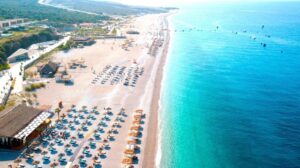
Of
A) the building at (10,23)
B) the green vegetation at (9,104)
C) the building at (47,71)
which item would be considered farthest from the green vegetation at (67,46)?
the green vegetation at (9,104)

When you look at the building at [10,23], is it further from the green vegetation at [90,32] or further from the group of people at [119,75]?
the group of people at [119,75]

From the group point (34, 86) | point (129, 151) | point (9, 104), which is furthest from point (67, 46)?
point (129, 151)

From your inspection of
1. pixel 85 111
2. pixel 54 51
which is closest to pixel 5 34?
pixel 54 51

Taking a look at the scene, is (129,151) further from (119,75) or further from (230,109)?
(119,75)

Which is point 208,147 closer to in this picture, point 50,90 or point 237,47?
point 50,90

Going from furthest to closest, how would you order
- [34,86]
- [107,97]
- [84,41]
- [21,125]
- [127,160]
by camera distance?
[84,41] → [34,86] → [107,97] → [21,125] → [127,160]
